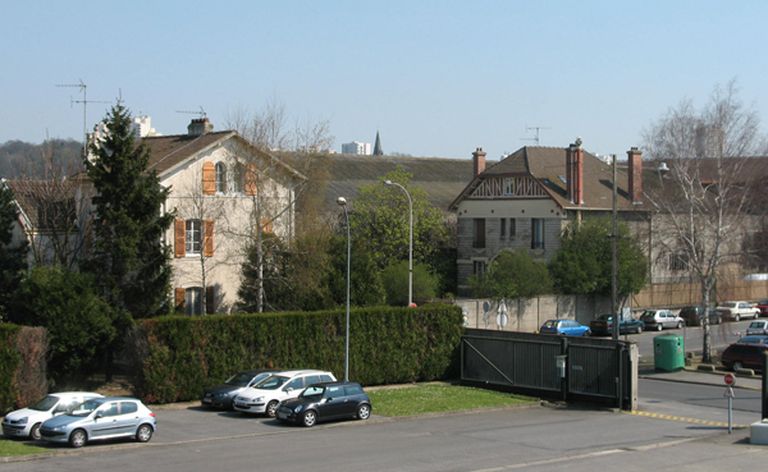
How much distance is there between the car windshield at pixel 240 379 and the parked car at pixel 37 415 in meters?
7.04

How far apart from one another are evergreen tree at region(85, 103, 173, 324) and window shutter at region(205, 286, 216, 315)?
333 inches

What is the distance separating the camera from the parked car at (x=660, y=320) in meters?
63.3

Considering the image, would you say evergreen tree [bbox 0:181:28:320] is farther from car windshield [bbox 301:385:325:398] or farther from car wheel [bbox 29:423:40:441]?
car windshield [bbox 301:385:325:398]

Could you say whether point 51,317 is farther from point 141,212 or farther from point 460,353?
point 460,353

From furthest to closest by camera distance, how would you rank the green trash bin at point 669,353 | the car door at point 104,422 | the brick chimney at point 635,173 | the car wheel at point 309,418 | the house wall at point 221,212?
the brick chimney at point 635,173, the house wall at point 221,212, the green trash bin at point 669,353, the car wheel at point 309,418, the car door at point 104,422

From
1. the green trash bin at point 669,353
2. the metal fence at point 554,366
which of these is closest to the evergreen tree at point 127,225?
the metal fence at point 554,366

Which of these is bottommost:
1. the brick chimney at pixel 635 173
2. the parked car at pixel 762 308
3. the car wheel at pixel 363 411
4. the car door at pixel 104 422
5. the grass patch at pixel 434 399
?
the grass patch at pixel 434 399

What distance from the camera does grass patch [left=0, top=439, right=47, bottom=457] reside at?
26.2m

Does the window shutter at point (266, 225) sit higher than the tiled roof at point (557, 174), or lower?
lower

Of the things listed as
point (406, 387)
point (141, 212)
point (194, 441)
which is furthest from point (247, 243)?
point (194, 441)

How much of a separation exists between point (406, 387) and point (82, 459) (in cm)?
1809

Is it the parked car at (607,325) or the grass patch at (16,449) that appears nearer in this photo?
the grass patch at (16,449)

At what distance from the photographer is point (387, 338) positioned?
4278 centimetres

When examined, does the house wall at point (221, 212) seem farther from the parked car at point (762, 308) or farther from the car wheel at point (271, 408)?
the parked car at point (762, 308)
